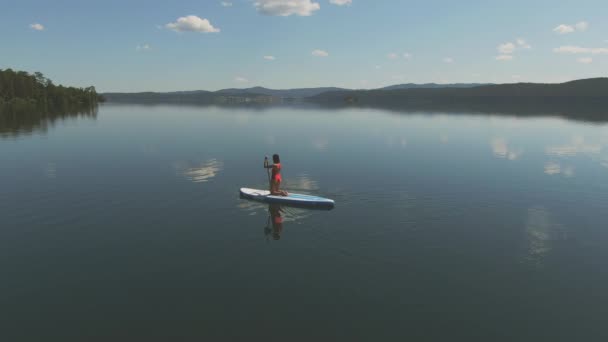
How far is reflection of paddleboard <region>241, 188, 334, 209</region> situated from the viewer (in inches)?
936

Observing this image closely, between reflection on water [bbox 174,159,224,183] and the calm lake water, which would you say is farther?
reflection on water [bbox 174,159,224,183]

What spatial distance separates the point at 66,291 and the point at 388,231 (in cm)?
1509

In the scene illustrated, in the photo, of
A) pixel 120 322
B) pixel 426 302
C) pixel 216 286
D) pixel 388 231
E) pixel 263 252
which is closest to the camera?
pixel 120 322

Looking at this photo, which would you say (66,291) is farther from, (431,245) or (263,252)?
(431,245)

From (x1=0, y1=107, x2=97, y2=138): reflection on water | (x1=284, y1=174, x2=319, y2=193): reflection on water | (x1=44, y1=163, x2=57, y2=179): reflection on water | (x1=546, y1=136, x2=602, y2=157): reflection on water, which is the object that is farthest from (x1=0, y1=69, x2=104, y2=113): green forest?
(x1=546, y1=136, x2=602, y2=157): reflection on water

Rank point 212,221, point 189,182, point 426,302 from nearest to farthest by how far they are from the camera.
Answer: point 426,302 → point 212,221 → point 189,182

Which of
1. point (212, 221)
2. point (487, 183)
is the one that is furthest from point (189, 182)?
point (487, 183)

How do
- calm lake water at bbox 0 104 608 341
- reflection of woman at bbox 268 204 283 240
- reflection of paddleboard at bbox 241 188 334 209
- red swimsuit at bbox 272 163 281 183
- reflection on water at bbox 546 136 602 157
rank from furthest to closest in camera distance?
reflection on water at bbox 546 136 602 157 < red swimsuit at bbox 272 163 281 183 < reflection of paddleboard at bbox 241 188 334 209 < reflection of woman at bbox 268 204 283 240 < calm lake water at bbox 0 104 608 341

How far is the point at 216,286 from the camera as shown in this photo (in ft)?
46.2

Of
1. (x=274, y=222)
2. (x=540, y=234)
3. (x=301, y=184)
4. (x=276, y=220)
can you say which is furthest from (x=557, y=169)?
(x=274, y=222)

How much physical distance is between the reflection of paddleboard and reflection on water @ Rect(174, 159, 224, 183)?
788cm

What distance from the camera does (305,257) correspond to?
55.2ft

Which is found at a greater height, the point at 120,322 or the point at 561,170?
the point at 561,170

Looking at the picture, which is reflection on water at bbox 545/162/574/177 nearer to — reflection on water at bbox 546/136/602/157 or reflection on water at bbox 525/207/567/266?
reflection on water at bbox 546/136/602/157
